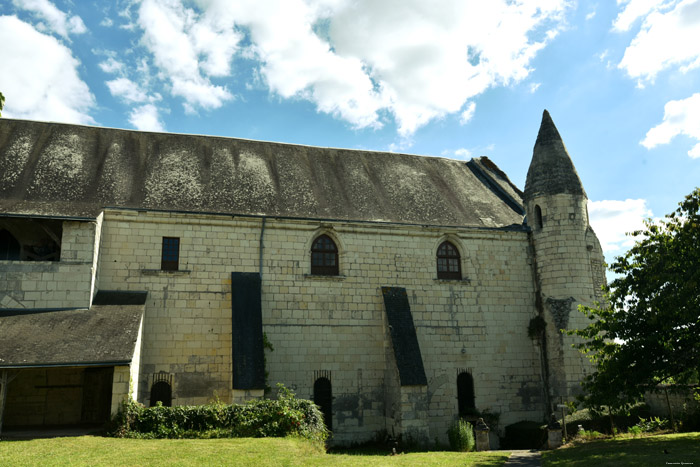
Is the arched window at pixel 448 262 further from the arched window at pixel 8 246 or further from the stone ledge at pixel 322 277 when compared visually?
the arched window at pixel 8 246

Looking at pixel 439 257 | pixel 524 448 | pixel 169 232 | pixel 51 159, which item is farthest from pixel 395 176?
pixel 51 159

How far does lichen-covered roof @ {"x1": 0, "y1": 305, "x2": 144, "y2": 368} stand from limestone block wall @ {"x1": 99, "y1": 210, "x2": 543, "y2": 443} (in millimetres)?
1610

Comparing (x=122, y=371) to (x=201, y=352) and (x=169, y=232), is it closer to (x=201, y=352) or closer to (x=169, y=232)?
(x=201, y=352)

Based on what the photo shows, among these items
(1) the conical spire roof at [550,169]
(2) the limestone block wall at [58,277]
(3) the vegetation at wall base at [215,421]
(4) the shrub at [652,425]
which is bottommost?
(4) the shrub at [652,425]

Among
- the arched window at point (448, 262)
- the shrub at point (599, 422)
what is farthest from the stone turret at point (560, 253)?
the arched window at point (448, 262)

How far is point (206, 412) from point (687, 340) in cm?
1245

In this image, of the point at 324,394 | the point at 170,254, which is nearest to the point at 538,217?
the point at 324,394

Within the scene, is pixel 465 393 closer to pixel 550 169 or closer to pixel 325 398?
pixel 325 398

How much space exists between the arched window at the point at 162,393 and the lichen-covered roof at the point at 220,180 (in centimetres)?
548

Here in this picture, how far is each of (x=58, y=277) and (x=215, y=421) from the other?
20.6ft

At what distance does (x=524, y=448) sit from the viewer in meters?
18.0

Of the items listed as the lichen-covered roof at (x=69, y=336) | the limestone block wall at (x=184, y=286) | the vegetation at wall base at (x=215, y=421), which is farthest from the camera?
the limestone block wall at (x=184, y=286)

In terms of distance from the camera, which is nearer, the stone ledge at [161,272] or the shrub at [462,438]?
the shrub at [462,438]

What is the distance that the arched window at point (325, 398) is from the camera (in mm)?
17797
